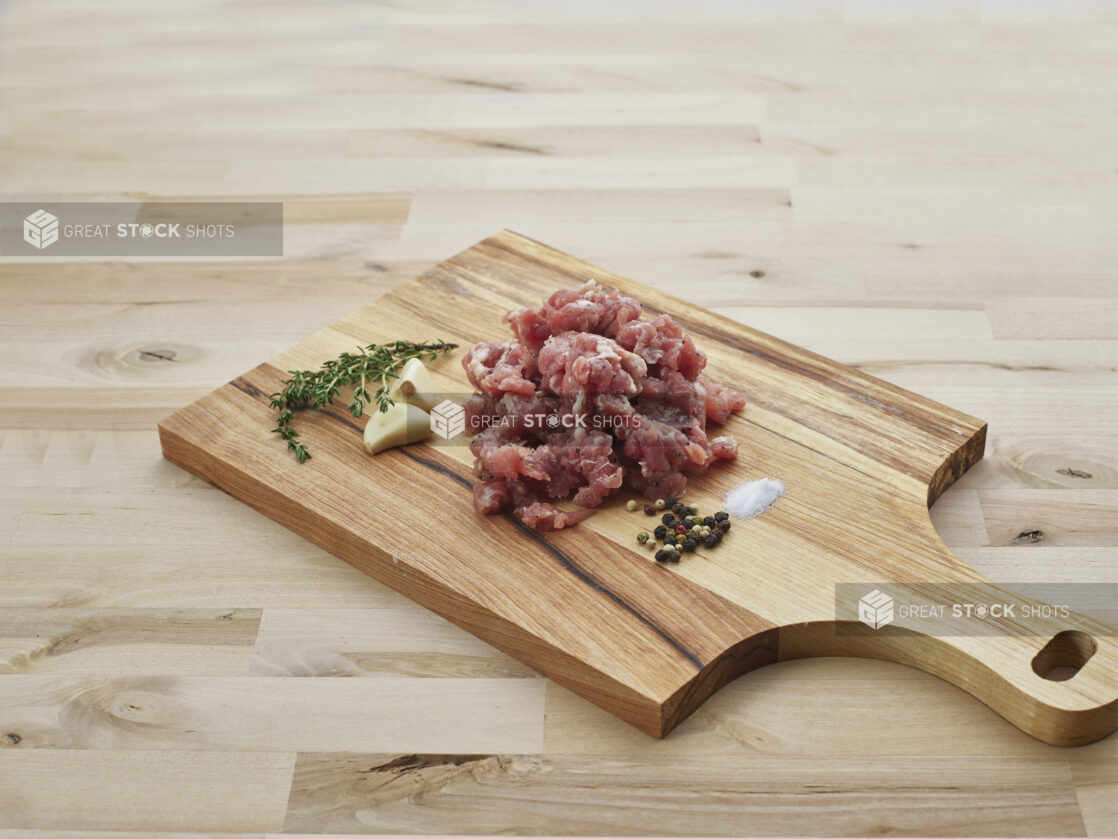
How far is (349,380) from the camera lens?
10.7 feet

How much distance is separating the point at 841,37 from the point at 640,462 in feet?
11.5

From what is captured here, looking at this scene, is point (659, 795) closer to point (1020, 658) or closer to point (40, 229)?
point (1020, 658)

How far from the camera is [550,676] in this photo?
8.46ft

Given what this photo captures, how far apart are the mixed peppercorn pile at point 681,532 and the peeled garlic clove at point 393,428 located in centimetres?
63

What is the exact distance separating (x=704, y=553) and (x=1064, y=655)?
30.0 inches

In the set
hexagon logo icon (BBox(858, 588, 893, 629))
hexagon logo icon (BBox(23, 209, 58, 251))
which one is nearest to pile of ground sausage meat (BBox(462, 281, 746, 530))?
hexagon logo icon (BBox(858, 588, 893, 629))

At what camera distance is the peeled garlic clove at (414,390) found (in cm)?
315

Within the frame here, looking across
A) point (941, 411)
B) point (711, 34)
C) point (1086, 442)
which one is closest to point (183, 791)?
point (941, 411)

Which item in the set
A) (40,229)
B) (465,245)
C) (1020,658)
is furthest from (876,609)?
Result: (40,229)

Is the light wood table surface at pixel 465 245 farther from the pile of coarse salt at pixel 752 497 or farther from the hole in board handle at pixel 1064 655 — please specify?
the pile of coarse salt at pixel 752 497

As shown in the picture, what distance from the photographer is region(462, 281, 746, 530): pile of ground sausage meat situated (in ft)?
9.36

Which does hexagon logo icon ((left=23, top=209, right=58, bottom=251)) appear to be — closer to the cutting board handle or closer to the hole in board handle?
the cutting board handle

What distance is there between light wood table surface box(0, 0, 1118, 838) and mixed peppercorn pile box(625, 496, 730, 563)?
0.32 meters

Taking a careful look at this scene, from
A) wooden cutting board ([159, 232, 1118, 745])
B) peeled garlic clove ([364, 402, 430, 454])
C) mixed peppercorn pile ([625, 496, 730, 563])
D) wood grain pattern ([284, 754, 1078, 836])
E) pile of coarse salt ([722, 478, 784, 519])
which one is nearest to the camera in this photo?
wood grain pattern ([284, 754, 1078, 836])
